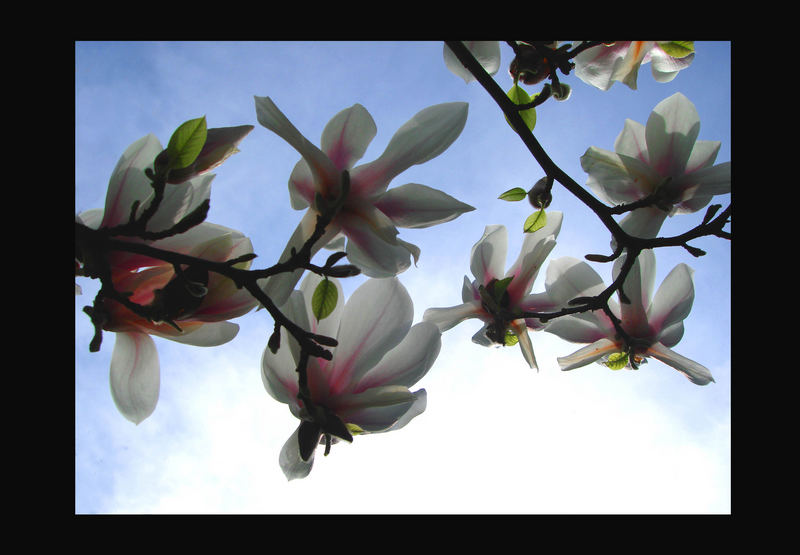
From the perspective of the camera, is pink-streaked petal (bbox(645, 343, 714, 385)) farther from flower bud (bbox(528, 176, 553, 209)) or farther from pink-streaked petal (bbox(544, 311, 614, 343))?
flower bud (bbox(528, 176, 553, 209))

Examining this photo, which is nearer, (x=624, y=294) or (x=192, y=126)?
(x=192, y=126)

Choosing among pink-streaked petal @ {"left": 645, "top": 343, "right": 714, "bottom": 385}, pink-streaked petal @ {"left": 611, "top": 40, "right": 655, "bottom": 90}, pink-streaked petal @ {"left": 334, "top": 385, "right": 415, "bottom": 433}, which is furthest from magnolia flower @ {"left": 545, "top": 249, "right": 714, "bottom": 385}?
pink-streaked petal @ {"left": 334, "top": 385, "right": 415, "bottom": 433}

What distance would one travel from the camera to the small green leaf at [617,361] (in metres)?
0.93

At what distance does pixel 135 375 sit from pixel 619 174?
0.76 metres

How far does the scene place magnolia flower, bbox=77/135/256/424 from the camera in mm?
579

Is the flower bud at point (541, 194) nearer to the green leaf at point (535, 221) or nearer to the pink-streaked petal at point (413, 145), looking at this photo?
the green leaf at point (535, 221)

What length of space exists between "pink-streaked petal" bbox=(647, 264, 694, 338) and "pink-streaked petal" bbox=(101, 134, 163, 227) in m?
0.82

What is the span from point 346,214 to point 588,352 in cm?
54

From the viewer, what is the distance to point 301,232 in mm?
608

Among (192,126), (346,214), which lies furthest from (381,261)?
(192,126)

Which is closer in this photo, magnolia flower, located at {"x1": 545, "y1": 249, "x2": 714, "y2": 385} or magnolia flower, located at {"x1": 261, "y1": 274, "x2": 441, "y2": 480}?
magnolia flower, located at {"x1": 261, "y1": 274, "x2": 441, "y2": 480}
